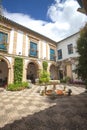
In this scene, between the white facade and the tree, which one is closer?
the tree

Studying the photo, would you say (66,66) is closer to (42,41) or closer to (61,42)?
(61,42)

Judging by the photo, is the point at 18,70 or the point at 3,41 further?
the point at 18,70

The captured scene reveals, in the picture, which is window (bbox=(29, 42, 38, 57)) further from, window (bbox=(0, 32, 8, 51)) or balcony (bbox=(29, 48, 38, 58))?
window (bbox=(0, 32, 8, 51))

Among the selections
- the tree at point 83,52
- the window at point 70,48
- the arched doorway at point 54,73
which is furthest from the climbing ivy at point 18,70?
the tree at point 83,52

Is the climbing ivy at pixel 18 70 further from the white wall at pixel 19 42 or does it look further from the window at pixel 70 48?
the window at pixel 70 48

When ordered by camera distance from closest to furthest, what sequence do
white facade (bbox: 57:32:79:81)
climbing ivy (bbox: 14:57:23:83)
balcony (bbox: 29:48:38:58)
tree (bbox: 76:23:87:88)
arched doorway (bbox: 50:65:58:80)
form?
tree (bbox: 76:23:87:88)
climbing ivy (bbox: 14:57:23:83)
balcony (bbox: 29:48:38:58)
white facade (bbox: 57:32:79:81)
arched doorway (bbox: 50:65:58:80)

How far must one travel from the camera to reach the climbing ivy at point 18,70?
12269 millimetres

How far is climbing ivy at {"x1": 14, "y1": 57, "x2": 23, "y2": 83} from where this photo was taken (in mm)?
12269

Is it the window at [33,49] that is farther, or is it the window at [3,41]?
the window at [33,49]

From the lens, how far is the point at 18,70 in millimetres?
12516

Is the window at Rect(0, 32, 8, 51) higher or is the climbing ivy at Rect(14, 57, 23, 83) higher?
the window at Rect(0, 32, 8, 51)

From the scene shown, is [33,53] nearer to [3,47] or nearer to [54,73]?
[3,47]

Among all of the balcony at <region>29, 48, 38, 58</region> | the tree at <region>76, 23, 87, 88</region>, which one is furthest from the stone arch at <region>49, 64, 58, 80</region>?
the tree at <region>76, 23, 87, 88</region>

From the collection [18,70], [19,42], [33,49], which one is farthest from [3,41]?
[33,49]
